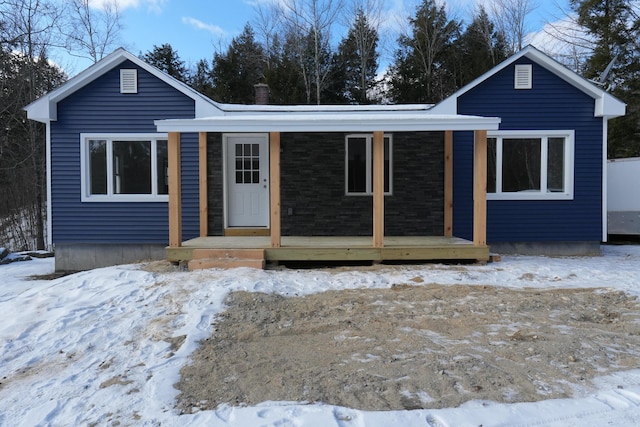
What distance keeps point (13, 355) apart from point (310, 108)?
294 inches

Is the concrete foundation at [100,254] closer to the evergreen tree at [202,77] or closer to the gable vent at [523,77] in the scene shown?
the gable vent at [523,77]

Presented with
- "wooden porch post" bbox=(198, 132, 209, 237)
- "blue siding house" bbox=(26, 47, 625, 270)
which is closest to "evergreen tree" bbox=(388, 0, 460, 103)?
"blue siding house" bbox=(26, 47, 625, 270)

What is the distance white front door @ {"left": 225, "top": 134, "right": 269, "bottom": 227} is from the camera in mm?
9641

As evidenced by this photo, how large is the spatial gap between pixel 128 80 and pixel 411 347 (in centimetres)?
782

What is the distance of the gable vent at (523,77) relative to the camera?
934 cm

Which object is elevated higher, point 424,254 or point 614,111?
point 614,111

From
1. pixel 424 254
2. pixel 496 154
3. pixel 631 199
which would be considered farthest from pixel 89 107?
pixel 631 199

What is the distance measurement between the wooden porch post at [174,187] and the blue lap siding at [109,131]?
5.96ft

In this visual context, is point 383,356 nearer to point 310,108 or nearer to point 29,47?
point 310,108

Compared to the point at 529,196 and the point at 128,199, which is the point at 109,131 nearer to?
the point at 128,199

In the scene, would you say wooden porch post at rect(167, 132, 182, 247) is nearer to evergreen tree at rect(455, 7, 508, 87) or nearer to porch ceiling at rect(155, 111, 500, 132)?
porch ceiling at rect(155, 111, 500, 132)

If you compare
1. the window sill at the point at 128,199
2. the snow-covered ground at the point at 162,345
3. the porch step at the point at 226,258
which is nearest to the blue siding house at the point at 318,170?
the window sill at the point at 128,199

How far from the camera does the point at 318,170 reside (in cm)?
962

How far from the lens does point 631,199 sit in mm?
11414
